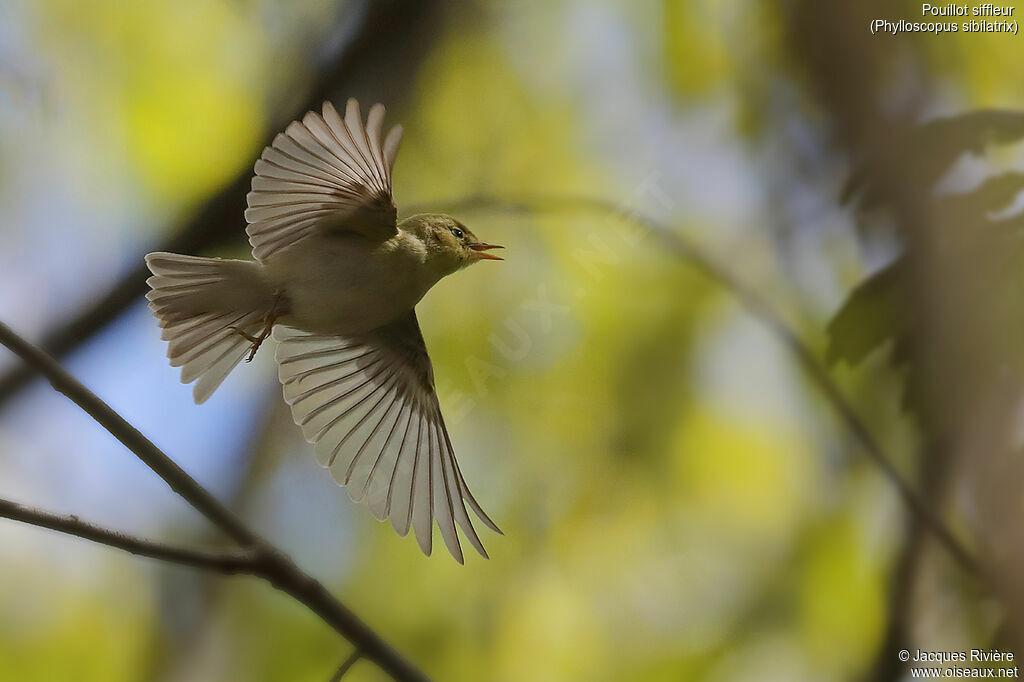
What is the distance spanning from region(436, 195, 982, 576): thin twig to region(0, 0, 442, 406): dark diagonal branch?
0.29 meters

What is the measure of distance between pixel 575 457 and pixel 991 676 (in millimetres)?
1011

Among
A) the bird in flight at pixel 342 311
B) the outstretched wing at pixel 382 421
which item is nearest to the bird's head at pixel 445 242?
the bird in flight at pixel 342 311

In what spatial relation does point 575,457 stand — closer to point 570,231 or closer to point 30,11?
point 570,231

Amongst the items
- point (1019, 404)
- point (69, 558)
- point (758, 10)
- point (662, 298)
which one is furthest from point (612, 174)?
point (69, 558)

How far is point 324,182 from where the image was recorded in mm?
949

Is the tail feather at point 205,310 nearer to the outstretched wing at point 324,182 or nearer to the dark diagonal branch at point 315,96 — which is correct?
the outstretched wing at point 324,182

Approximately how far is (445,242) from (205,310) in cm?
32

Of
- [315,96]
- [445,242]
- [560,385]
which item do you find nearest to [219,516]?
[445,242]

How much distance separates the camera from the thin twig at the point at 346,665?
74 cm

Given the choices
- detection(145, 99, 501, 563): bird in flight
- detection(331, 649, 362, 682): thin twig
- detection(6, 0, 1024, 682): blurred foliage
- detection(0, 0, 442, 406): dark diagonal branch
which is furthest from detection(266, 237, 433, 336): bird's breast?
detection(6, 0, 1024, 682): blurred foliage

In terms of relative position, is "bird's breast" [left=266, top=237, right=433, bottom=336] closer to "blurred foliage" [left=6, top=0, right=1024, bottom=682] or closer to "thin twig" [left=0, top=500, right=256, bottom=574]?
"thin twig" [left=0, top=500, right=256, bottom=574]

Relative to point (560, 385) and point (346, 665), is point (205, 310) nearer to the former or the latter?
point (346, 665)

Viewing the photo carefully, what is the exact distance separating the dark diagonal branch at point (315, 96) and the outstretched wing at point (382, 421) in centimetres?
29

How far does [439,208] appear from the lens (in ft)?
5.41
